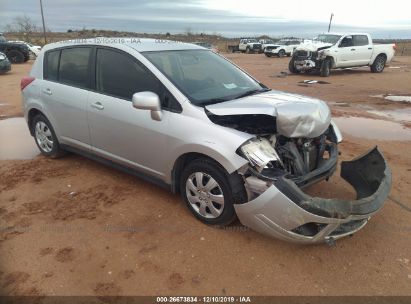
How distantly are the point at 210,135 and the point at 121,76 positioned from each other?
1.46 metres

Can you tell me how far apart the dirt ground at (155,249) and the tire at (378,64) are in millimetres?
15183

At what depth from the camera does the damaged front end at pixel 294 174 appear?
9.27 feet

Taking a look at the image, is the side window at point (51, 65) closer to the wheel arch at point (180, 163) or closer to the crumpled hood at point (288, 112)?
the wheel arch at point (180, 163)

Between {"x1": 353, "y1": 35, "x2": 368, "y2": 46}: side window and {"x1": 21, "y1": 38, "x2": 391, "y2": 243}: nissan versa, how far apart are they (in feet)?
46.9

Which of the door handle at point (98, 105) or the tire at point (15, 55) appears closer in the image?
the door handle at point (98, 105)

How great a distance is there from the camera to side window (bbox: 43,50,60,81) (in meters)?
4.98

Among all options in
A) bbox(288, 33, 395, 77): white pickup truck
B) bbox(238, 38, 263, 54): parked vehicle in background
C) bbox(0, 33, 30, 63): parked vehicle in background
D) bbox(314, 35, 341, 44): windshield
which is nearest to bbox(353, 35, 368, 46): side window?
bbox(288, 33, 395, 77): white pickup truck

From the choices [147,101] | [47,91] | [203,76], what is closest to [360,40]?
[203,76]

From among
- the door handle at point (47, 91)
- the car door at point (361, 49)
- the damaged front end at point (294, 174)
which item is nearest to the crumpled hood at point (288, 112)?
the damaged front end at point (294, 174)

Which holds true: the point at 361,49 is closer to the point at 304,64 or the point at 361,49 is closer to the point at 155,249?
the point at 304,64

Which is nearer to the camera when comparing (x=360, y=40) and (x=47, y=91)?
(x=47, y=91)

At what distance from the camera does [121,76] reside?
4102 millimetres

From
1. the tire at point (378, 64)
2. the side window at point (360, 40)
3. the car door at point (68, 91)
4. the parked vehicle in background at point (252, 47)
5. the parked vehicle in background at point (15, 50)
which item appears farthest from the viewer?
the parked vehicle in background at point (252, 47)

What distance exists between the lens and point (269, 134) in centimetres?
346
